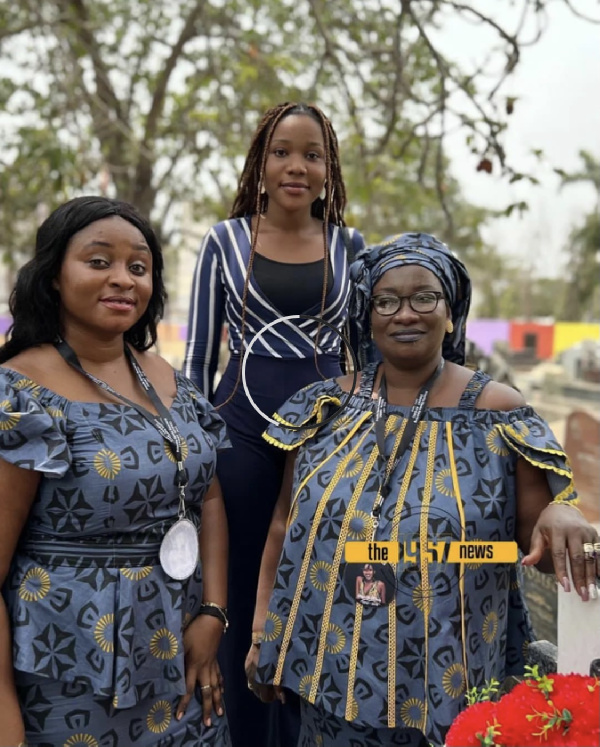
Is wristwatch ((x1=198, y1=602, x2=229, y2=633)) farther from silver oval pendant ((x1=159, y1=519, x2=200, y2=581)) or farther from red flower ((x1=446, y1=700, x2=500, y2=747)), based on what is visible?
red flower ((x1=446, y1=700, x2=500, y2=747))

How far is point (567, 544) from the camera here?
188 cm

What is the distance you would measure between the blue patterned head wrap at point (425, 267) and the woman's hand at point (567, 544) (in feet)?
2.04

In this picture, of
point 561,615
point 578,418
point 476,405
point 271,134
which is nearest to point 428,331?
point 476,405

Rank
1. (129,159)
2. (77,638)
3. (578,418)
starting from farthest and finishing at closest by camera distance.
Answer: (129,159), (578,418), (77,638)

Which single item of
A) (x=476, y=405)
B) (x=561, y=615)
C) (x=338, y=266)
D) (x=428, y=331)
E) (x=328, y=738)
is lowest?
(x=328, y=738)

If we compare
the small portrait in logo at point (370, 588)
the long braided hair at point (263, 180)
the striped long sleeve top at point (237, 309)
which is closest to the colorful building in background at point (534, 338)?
the long braided hair at point (263, 180)

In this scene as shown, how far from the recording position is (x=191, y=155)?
30.2ft

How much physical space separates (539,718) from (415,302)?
3.77 ft

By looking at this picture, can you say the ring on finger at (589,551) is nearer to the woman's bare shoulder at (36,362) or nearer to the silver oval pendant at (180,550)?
the silver oval pendant at (180,550)

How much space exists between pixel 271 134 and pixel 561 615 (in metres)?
1.89

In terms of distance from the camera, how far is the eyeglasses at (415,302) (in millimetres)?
2217

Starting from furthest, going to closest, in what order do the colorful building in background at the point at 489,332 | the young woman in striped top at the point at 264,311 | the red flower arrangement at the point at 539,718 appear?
the colorful building in background at the point at 489,332 → the young woman in striped top at the point at 264,311 → the red flower arrangement at the point at 539,718

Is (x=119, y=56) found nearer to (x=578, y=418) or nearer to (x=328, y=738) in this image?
(x=578, y=418)

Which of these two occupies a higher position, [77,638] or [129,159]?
[129,159]
